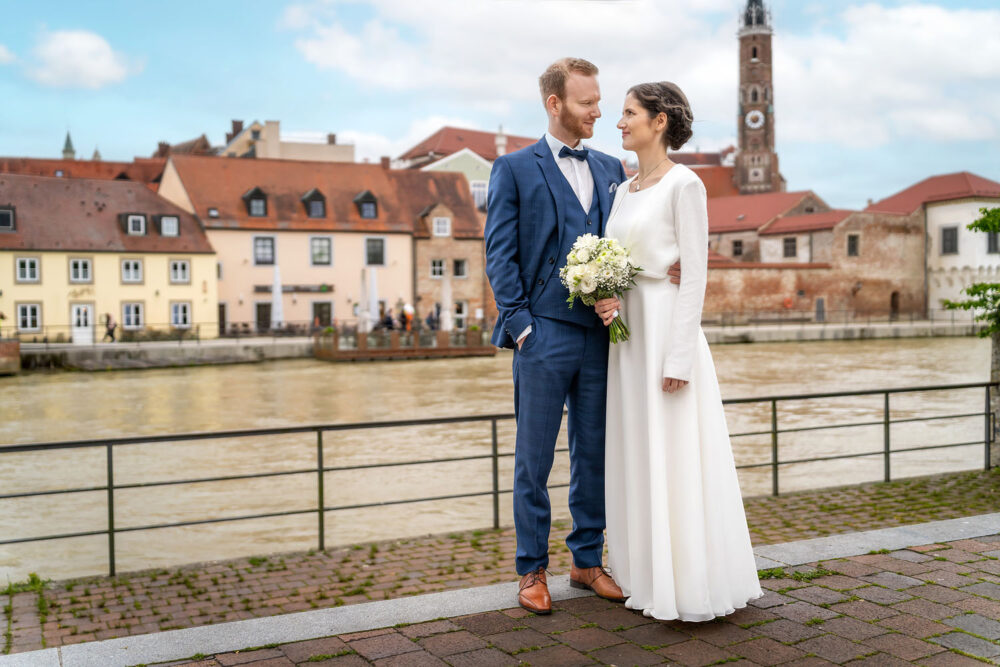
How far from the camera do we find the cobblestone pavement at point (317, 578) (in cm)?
423

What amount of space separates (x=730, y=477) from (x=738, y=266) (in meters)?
49.2

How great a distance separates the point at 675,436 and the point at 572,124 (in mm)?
1251

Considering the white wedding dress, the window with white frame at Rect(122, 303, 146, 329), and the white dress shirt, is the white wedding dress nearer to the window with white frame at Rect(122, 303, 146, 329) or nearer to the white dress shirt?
the white dress shirt

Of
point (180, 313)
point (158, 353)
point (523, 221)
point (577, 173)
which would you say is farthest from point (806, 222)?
point (523, 221)

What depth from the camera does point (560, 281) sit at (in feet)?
12.4

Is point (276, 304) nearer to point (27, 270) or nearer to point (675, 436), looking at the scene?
point (27, 270)

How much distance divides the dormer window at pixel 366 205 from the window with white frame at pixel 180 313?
9.26 metres

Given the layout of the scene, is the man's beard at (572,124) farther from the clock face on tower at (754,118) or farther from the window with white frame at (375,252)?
the clock face on tower at (754,118)

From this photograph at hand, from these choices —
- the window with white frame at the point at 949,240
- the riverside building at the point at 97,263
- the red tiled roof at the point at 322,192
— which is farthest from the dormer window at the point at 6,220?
the window with white frame at the point at 949,240

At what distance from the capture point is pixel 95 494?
10.7 metres

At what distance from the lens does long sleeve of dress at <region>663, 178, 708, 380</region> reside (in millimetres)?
3539

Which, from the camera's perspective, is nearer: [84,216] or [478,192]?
[84,216]

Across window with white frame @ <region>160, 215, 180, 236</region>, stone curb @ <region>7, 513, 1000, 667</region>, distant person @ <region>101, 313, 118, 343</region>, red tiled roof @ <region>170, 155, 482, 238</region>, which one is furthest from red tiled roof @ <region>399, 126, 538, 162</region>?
stone curb @ <region>7, 513, 1000, 667</region>

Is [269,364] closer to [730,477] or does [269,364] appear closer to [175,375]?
[175,375]
